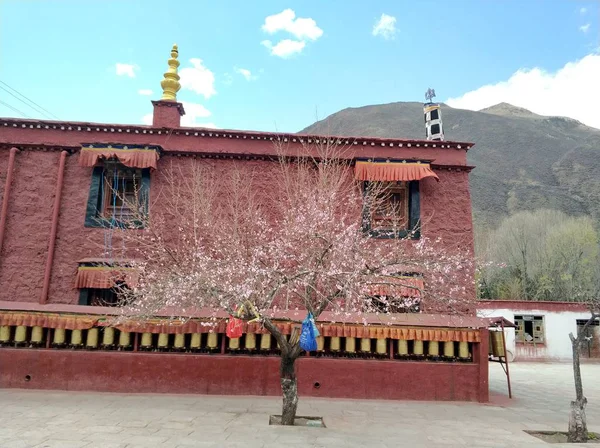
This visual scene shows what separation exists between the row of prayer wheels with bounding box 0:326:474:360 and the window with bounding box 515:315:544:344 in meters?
13.6

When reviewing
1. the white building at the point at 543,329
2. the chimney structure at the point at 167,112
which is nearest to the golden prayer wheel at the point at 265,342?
the chimney structure at the point at 167,112

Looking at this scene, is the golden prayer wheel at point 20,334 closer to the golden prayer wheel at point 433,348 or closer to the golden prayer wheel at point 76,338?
the golden prayer wheel at point 76,338

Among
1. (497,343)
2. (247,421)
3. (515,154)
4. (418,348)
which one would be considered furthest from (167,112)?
(515,154)

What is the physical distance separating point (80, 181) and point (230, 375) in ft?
20.9

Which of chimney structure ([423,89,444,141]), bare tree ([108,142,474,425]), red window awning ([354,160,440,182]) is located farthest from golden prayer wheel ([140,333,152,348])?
chimney structure ([423,89,444,141])

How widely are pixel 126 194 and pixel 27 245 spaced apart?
2.68 meters

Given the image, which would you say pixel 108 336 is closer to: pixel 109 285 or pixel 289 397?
pixel 109 285

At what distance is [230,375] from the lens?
908 centimetres

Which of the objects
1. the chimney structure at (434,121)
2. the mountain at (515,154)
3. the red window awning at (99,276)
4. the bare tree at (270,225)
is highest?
the mountain at (515,154)

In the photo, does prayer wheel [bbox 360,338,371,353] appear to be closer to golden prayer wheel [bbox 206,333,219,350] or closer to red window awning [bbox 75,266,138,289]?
golden prayer wheel [bbox 206,333,219,350]

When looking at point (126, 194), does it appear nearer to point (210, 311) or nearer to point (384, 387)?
point (210, 311)

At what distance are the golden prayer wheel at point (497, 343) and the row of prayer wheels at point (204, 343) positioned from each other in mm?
760

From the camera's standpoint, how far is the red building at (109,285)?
901 cm

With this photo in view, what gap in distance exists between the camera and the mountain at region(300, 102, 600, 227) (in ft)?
188
